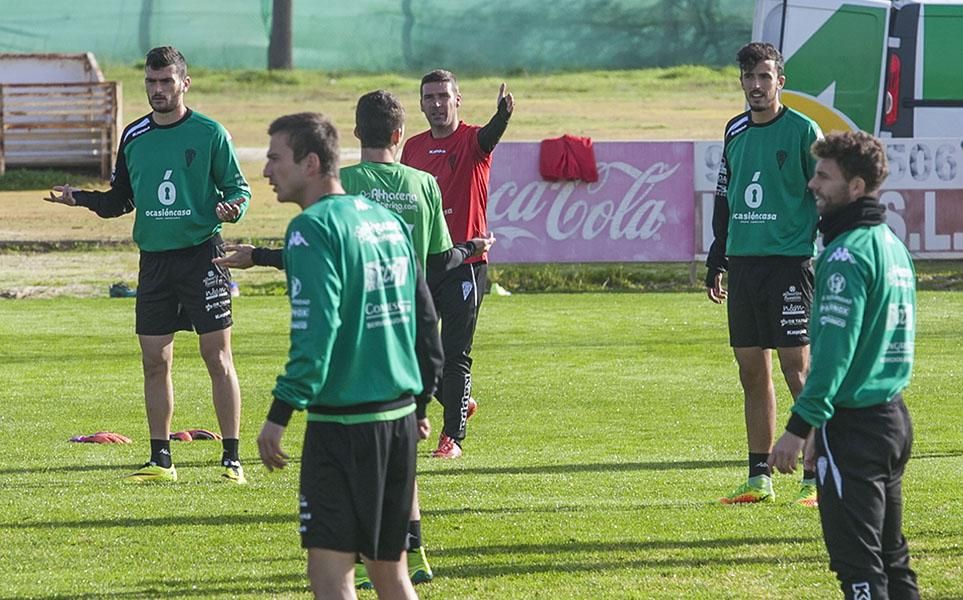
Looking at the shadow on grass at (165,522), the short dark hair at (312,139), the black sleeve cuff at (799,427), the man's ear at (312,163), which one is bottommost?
the shadow on grass at (165,522)

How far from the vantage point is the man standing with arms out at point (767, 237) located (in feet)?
26.9

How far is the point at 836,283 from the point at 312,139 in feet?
5.59

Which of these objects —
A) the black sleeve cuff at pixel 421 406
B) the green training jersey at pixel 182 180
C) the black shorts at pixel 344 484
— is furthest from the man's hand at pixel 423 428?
the green training jersey at pixel 182 180

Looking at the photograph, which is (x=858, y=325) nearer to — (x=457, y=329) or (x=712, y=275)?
(x=712, y=275)

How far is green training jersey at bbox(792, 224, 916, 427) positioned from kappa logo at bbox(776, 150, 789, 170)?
2729mm

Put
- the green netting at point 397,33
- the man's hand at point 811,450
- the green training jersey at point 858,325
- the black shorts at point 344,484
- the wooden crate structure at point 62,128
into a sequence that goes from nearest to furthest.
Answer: the black shorts at point 344,484
the green training jersey at point 858,325
the man's hand at point 811,450
the wooden crate structure at point 62,128
the green netting at point 397,33

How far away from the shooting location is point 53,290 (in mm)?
20266

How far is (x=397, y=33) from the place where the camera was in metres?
52.5

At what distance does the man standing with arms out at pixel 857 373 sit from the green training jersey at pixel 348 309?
129cm

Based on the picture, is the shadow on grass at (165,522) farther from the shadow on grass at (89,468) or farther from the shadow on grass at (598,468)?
the shadow on grass at (598,468)

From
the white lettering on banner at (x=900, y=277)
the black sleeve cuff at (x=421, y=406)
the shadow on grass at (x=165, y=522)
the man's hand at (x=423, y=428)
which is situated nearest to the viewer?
the white lettering on banner at (x=900, y=277)

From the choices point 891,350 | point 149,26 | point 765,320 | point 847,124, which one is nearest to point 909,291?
point 891,350

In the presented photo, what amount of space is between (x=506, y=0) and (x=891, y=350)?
49431 millimetres

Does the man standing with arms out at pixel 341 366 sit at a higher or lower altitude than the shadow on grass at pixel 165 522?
higher
